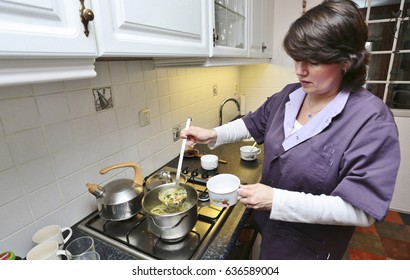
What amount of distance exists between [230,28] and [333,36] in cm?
71

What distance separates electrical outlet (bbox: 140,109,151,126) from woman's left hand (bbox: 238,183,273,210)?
650 millimetres

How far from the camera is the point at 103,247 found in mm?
773

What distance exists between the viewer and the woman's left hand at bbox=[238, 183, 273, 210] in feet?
2.19

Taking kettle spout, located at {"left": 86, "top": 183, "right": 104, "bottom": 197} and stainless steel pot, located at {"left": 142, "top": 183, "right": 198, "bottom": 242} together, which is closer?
stainless steel pot, located at {"left": 142, "top": 183, "right": 198, "bottom": 242}

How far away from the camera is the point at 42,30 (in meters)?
0.40

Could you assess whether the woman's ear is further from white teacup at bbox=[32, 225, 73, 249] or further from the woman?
white teacup at bbox=[32, 225, 73, 249]

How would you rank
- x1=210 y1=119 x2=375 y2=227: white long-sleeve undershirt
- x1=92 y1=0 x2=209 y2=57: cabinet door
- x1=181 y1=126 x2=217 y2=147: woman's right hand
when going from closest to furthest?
x1=92 y1=0 x2=209 y2=57: cabinet door < x1=210 y1=119 x2=375 y2=227: white long-sleeve undershirt < x1=181 y1=126 x2=217 y2=147: woman's right hand

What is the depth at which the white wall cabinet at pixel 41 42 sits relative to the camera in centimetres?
36

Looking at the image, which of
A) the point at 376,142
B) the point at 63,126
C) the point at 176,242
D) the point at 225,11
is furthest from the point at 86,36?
the point at 225,11

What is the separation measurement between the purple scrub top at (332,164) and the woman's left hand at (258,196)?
0.51 feet

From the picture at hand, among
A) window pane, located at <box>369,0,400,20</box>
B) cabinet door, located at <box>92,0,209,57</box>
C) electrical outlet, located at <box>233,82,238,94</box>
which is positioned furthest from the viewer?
electrical outlet, located at <box>233,82,238,94</box>

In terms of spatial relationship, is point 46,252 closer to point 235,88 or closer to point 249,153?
point 249,153

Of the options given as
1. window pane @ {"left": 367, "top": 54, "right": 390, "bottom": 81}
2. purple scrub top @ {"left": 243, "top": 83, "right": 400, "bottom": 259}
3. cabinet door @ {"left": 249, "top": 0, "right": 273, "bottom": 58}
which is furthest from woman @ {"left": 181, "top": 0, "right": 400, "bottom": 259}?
window pane @ {"left": 367, "top": 54, "right": 390, "bottom": 81}

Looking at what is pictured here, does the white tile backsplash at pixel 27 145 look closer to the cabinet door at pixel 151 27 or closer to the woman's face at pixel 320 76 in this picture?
the cabinet door at pixel 151 27
